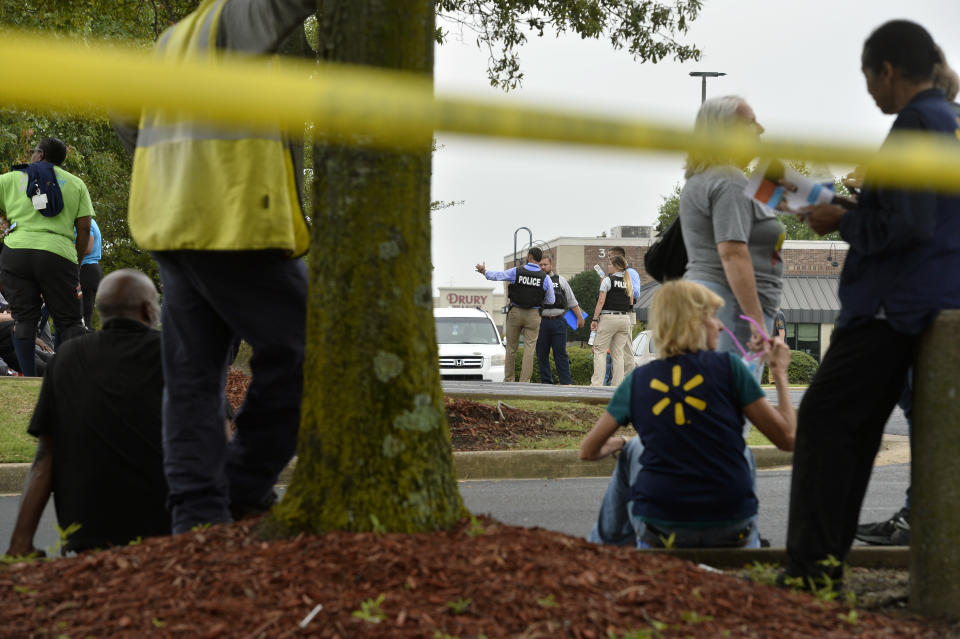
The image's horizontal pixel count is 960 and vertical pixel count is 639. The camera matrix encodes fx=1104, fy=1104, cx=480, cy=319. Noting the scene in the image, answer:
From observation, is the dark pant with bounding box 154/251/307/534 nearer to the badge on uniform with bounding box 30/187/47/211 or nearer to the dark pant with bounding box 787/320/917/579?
the dark pant with bounding box 787/320/917/579

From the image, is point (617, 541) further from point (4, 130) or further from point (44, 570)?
point (4, 130)

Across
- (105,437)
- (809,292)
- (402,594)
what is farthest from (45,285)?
(809,292)

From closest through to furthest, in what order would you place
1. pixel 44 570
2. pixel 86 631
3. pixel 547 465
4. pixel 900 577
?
pixel 86 631 < pixel 44 570 < pixel 900 577 < pixel 547 465

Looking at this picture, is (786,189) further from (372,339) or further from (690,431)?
(372,339)

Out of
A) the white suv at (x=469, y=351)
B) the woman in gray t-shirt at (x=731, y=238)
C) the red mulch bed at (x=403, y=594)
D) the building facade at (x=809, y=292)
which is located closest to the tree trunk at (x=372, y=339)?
the red mulch bed at (x=403, y=594)

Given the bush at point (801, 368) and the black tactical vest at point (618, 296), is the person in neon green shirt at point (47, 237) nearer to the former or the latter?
the black tactical vest at point (618, 296)

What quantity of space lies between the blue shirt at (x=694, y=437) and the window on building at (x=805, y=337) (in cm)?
4882

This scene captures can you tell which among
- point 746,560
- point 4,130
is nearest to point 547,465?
point 746,560

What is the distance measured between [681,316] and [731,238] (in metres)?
1.04

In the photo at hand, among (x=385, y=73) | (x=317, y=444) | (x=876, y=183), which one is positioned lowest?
(x=317, y=444)

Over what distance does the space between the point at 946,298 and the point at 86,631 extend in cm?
243

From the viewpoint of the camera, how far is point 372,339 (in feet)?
9.84

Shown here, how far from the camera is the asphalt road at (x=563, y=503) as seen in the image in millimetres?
5984

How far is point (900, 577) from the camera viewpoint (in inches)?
142
